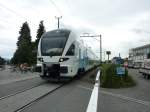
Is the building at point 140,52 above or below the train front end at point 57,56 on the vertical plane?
above

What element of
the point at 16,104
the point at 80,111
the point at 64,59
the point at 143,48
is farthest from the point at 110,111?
the point at 143,48

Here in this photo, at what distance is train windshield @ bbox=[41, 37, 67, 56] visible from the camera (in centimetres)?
1868

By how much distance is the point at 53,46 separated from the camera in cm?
1894

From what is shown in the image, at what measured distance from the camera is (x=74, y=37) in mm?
20391

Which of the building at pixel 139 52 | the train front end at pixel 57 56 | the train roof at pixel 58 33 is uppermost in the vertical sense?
the building at pixel 139 52

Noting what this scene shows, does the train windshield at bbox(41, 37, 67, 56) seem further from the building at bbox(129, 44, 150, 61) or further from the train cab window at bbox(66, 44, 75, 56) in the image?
the building at bbox(129, 44, 150, 61)

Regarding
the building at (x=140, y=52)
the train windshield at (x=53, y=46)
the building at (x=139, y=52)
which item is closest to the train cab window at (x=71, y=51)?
the train windshield at (x=53, y=46)

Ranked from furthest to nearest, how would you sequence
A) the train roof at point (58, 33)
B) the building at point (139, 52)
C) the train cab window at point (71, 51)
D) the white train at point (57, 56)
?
the building at point (139, 52) → the train roof at point (58, 33) → the train cab window at point (71, 51) → the white train at point (57, 56)

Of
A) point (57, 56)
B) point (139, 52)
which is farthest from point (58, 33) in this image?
point (139, 52)

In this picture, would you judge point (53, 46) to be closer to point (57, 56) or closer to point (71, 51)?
point (57, 56)

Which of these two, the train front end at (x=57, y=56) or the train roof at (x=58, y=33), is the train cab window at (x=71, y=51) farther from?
the train roof at (x=58, y=33)

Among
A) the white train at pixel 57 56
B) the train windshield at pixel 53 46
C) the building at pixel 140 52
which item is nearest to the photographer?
the white train at pixel 57 56

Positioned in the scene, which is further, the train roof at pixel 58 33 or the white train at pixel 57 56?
the train roof at pixel 58 33

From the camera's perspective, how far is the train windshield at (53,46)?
18.7 m
